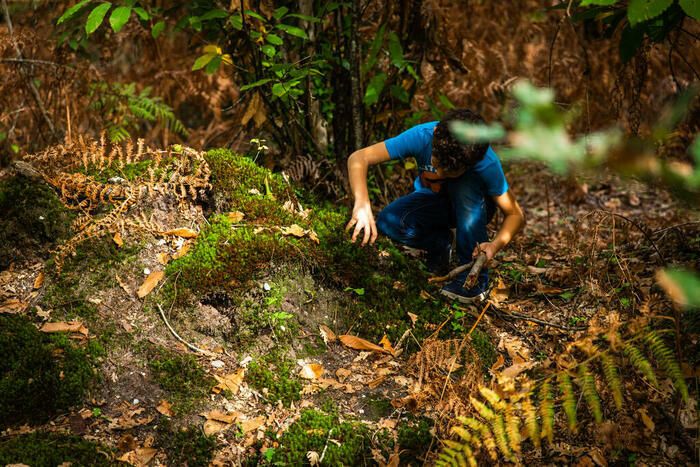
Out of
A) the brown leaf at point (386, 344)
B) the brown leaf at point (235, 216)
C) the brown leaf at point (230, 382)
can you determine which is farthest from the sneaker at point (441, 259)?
the brown leaf at point (230, 382)

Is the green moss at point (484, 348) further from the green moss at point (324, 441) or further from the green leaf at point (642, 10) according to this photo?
the green leaf at point (642, 10)

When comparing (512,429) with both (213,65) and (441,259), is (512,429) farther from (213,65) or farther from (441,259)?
(213,65)

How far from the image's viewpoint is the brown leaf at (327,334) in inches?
125

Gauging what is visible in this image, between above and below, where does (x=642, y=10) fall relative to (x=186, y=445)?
above

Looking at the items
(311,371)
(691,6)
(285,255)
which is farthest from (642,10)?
(311,371)

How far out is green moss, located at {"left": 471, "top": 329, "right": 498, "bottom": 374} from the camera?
3135 millimetres

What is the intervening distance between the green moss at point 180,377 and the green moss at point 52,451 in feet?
1.29

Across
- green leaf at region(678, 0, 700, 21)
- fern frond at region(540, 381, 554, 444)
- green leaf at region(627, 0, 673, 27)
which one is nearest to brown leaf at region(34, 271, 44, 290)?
fern frond at region(540, 381, 554, 444)

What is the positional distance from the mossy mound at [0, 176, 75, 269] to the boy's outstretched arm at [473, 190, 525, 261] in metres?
2.53

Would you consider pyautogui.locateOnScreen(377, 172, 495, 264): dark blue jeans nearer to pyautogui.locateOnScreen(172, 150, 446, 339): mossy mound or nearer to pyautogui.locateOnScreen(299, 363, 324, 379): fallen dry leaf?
pyautogui.locateOnScreen(172, 150, 446, 339): mossy mound

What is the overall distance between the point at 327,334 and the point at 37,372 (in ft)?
5.00

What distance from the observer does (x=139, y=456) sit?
94.4 inches

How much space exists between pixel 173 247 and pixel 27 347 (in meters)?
0.93

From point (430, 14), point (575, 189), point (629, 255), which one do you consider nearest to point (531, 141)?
point (430, 14)
